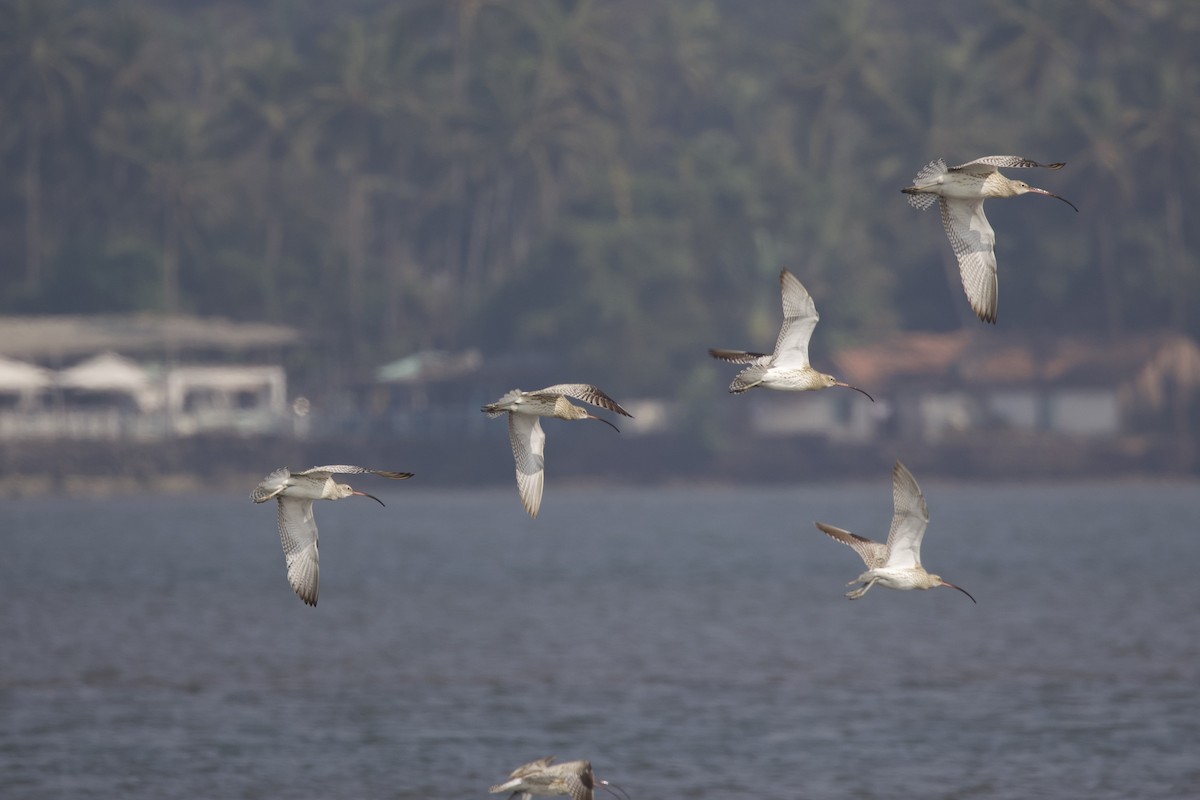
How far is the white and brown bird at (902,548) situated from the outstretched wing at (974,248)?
1.91 m

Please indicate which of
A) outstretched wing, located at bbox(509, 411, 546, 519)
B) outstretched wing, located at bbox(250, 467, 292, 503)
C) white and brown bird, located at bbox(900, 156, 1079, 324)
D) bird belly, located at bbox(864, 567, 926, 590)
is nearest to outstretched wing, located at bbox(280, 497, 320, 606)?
outstretched wing, located at bbox(250, 467, 292, 503)

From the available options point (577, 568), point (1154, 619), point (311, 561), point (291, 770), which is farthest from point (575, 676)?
point (577, 568)

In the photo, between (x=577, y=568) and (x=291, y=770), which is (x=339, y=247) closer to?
(x=577, y=568)

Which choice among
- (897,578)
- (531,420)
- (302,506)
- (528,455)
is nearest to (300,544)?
(302,506)

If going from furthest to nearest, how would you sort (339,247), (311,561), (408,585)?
(339,247) < (408,585) < (311,561)

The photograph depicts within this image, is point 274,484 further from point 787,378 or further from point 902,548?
point 902,548

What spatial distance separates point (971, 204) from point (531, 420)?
175 inches

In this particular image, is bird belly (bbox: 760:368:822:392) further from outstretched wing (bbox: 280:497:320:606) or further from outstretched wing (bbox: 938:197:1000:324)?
outstretched wing (bbox: 280:497:320:606)

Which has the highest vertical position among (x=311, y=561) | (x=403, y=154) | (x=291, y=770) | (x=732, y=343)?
(x=403, y=154)

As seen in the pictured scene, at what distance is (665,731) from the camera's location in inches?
1629

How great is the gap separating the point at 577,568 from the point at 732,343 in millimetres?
40894

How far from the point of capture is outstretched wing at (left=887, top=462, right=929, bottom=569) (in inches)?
720

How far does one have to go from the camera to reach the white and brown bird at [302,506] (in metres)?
17.6

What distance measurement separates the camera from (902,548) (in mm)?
18906
